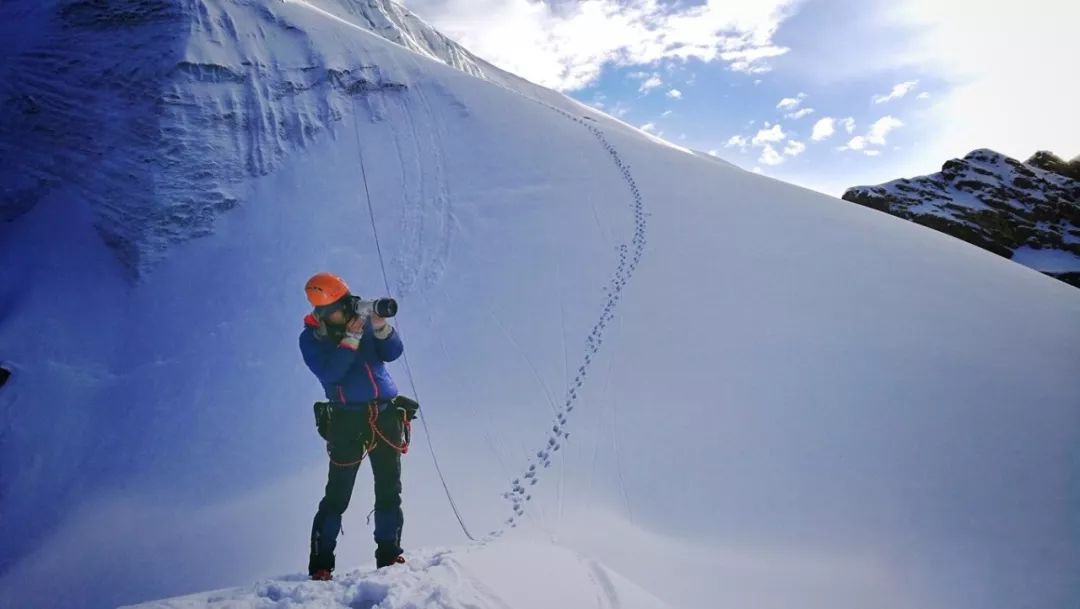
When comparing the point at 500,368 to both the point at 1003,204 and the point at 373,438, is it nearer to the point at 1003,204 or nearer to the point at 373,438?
the point at 373,438

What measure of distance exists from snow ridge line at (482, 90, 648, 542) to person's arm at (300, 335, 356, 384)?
2.14 m

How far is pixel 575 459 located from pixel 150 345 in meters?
6.44

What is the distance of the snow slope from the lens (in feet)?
15.6

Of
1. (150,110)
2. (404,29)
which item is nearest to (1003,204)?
(404,29)

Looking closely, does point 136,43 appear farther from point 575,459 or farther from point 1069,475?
point 1069,475

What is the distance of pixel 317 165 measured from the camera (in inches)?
439

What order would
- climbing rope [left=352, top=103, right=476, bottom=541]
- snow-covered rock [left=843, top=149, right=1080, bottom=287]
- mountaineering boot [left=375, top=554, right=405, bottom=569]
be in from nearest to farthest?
mountaineering boot [left=375, top=554, right=405, bottom=569], climbing rope [left=352, top=103, right=476, bottom=541], snow-covered rock [left=843, top=149, right=1080, bottom=287]

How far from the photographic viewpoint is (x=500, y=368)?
7.74 m

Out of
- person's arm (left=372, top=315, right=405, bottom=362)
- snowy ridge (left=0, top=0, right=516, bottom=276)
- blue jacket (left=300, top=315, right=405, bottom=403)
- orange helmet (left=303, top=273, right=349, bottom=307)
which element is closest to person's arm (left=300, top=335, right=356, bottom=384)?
blue jacket (left=300, top=315, right=405, bottom=403)

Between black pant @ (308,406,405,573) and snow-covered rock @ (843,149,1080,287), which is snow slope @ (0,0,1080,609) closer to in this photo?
black pant @ (308,406,405,573)

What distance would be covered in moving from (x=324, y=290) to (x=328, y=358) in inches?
17.9

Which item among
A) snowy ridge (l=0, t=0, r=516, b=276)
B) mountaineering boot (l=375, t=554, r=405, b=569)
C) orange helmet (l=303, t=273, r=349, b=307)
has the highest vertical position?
snowy ridge (l=0, t=0, r=516, b=276)

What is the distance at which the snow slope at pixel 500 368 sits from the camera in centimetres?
476

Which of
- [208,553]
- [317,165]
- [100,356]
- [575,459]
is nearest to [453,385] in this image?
[575,459]
